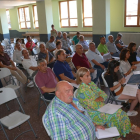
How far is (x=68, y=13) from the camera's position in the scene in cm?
1134

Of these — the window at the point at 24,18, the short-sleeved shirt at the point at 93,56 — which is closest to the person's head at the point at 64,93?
the short-sleeved shirt at the point at 93,56

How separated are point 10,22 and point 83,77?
14.5 m

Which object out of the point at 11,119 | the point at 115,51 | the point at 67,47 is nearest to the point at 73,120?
the point at 11,119

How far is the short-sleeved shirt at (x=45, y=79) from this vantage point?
9.80 ft

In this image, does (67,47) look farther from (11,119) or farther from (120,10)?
(11,119)

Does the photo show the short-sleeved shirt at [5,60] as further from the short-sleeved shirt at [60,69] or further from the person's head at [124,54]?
the person's head at [124,54]

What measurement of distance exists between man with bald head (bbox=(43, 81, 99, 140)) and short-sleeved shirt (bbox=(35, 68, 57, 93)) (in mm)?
1166

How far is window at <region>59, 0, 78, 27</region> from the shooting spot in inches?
435

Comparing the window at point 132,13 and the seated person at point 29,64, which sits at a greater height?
the window at point 132,13

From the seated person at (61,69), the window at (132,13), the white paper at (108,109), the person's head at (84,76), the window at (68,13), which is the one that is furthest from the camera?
the window at (68,13)

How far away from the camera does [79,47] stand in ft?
13.3

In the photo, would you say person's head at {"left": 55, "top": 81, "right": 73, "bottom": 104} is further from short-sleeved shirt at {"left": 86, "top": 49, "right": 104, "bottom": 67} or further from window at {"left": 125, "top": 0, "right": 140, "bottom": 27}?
window at {"left": 125, "top": 0, "right": 140, "bottom": 27}

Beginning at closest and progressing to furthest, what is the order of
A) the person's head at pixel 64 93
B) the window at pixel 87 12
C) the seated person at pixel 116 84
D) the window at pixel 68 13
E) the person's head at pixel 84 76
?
the person's head at pixel 64 93 → the person's head at pixel 84 76 → the seated person at pixel 116 84 → the window at pixel 87 12 → the window at pixel 68 13

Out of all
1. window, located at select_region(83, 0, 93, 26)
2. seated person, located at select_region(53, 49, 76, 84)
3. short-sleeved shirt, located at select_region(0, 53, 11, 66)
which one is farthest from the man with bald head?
window, located at select_region(83, 0, 93, 26)
